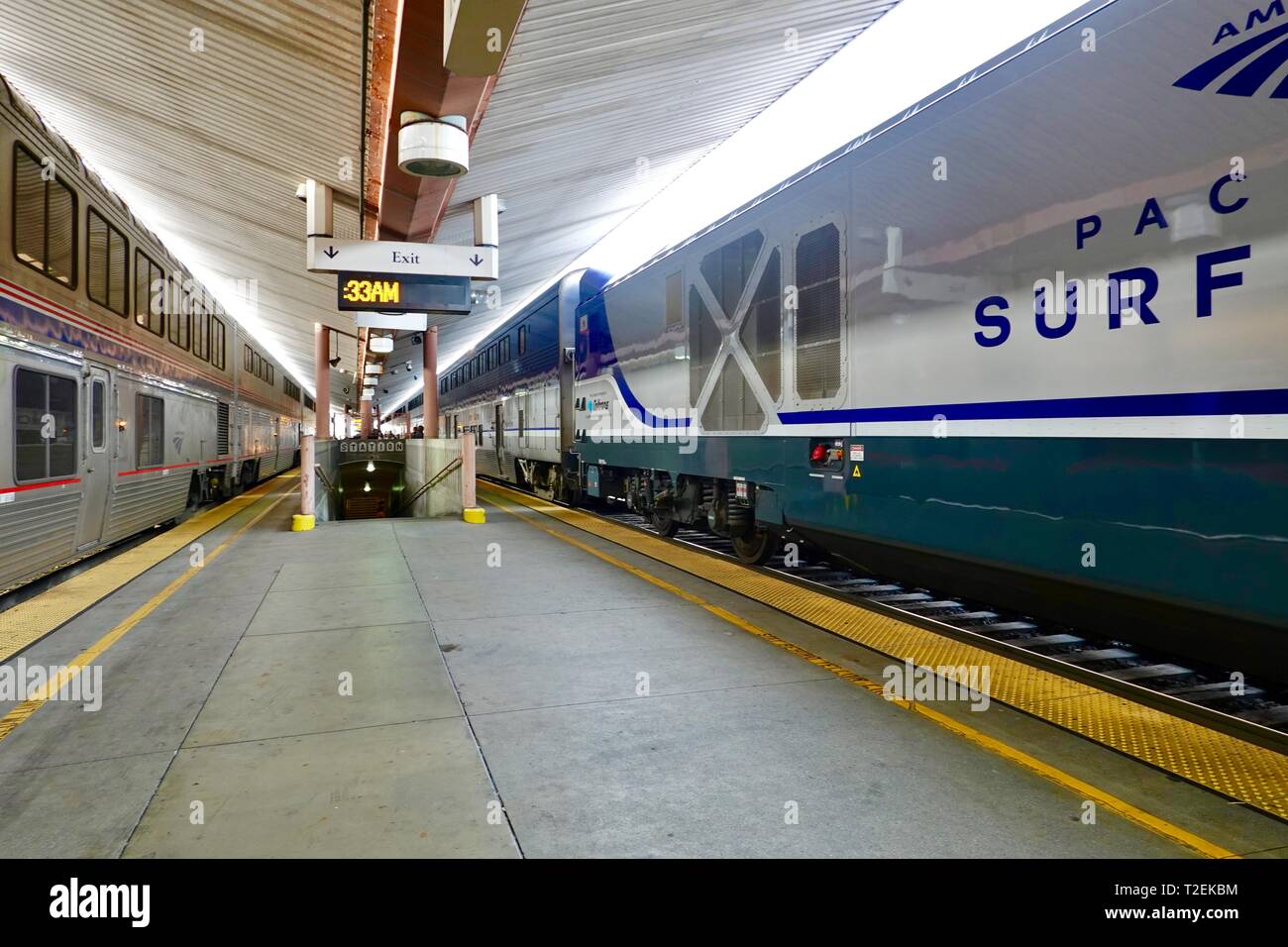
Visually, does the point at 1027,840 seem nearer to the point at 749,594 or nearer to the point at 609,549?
the point at 749,594

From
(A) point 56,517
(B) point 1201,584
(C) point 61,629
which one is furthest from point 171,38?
(B) point 1201,584

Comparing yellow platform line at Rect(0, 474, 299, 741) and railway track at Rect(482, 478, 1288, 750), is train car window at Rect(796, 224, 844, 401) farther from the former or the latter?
yellow platform line at Rect(0, 474, 299, 741)

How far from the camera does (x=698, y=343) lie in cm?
795

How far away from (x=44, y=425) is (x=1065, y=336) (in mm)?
7049

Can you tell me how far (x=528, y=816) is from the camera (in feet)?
8.97

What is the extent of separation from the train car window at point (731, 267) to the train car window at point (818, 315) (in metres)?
0.83

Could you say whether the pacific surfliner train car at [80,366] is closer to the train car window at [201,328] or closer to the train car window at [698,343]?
the train car window at [201,328]

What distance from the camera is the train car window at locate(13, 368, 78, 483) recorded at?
18.4ft

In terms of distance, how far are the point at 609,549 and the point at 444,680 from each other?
4.64 m

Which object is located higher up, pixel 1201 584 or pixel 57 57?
pixel 57 57

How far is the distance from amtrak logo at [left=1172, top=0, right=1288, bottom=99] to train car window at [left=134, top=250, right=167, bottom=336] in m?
9.72

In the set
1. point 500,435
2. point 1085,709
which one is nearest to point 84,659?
point 1085,709

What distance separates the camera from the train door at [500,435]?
18.6m
